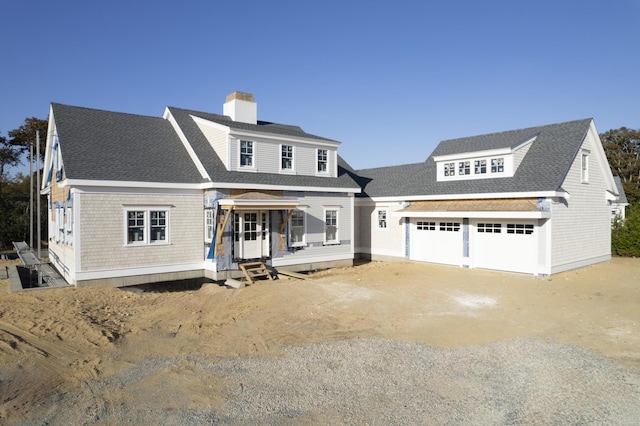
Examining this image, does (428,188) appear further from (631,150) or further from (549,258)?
(631,150)

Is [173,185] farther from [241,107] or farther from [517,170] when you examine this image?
[517,170]

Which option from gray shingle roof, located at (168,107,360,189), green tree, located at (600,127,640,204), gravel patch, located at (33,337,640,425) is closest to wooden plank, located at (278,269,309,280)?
gray shingle roof, located at (168,107,360,189)

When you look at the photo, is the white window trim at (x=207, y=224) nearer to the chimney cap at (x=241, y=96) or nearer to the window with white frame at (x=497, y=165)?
the chimney cap at (x=241, y=96)

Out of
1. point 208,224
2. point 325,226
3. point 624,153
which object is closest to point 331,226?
point 325,226

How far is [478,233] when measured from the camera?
18.9 m

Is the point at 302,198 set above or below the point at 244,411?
above

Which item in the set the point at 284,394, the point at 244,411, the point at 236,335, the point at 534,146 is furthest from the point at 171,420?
the point at 534,146

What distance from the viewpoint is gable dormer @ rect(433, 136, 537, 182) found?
18.8 metres

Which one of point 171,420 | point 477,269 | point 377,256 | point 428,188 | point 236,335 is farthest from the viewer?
point 377,256

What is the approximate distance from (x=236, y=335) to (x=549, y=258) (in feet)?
43.8

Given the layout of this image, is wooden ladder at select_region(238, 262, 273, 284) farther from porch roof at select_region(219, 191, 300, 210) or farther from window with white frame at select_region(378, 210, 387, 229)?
window with white frame at select_region(378, 210, 387, 229)

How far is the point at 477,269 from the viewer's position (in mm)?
18672

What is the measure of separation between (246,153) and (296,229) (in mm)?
4010

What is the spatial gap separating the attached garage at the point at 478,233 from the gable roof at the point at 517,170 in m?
0.65
